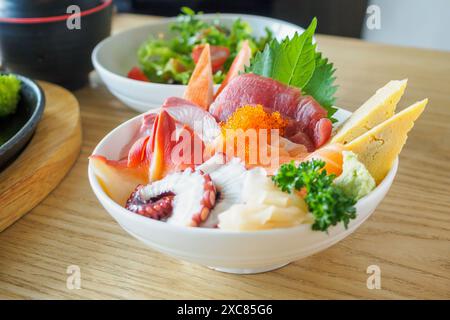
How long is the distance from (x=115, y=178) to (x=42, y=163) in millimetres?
337

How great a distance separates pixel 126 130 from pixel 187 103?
A: 0.44ft

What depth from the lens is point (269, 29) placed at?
1733mm

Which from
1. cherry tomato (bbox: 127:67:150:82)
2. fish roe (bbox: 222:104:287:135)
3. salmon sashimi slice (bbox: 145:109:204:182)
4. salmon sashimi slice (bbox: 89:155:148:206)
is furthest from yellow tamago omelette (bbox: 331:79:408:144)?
cherry tomato (bbox: 127:67:150:82)

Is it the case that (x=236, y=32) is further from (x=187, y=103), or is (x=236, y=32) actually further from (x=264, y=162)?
(x=264, y=162)

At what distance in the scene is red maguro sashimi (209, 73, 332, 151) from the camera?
0.91 metres

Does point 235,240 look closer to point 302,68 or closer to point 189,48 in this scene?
point 302,68

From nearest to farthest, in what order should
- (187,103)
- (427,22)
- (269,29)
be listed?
1. (187,103)
2. (269,29)
3. (427,22)

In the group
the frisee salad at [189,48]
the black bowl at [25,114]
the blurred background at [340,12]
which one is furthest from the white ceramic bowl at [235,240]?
the blurred background at [340,12]

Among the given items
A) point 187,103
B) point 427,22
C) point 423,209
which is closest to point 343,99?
point 423,209

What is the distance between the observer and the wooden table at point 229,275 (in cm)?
84

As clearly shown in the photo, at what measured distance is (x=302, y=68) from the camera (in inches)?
40.8

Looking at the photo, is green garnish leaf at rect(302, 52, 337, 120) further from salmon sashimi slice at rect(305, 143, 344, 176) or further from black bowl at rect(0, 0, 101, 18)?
black bowl at rect(0, 0, 101, 18)

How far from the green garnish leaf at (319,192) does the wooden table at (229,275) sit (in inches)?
7.8
